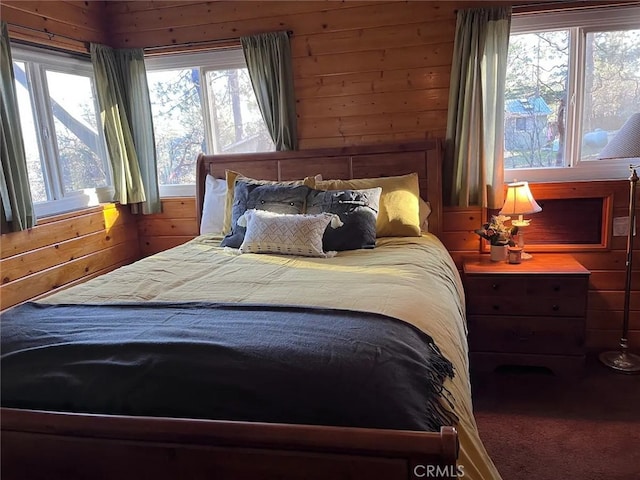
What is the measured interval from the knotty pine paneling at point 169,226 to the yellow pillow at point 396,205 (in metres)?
1.18

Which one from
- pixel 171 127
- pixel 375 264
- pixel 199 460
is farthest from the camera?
pixel 171 127

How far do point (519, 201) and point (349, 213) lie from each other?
100 cm

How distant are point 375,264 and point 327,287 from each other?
0.42 m

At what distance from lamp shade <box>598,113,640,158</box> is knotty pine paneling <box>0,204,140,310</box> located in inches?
122

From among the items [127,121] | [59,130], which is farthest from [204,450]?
[127,121]

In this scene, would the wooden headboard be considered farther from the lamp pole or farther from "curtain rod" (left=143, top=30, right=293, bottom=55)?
the lamp pole

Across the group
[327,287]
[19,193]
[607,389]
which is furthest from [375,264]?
[19,193]

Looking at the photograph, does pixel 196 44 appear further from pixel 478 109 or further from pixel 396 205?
pixel 478 109

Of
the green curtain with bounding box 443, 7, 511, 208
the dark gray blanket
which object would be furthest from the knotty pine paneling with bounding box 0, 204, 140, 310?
the green curtain with bounding box 443, 7, 511, 208

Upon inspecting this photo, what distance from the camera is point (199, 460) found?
112cm

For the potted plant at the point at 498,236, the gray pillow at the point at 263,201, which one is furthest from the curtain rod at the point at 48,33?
the potted plant at the point at 498,236

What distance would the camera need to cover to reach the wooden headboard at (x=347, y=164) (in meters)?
2.99

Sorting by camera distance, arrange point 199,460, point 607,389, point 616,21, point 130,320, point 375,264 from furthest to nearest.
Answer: point 616,21
point 607,389
point 375,264
point 130,320
point 199,460

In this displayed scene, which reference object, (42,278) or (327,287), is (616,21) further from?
(42,278)
